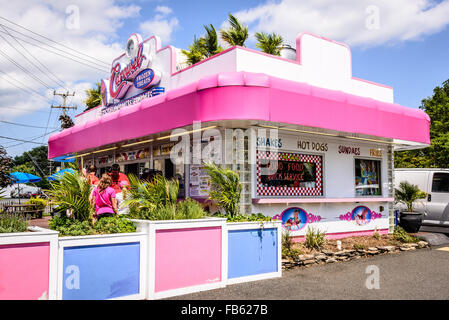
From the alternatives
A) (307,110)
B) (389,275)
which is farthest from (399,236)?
(307,110)

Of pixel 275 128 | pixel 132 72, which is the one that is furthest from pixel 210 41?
pixel 275 128

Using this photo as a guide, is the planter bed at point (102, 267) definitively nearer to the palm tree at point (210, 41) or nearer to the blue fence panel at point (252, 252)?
the blue fence panel at point (252, 252)

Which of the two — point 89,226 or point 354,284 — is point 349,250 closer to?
point 354,284

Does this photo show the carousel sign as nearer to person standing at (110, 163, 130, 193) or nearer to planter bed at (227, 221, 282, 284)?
person standing at (110, 163, 130, 193)

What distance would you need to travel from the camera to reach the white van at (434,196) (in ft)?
41.1

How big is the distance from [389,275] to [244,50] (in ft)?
17.6

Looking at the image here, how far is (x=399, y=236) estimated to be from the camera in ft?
34.9

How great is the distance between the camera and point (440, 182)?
42.0ft

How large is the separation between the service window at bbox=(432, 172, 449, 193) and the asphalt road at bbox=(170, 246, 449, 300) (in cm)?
479

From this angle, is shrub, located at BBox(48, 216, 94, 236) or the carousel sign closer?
shrub, located at BBox(48, 216, 94, 236)

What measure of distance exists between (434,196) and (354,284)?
7.76 meters

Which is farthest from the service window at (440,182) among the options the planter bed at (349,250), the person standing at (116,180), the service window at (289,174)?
the person standing at (116,180)

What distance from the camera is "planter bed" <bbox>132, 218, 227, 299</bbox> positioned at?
228 inches

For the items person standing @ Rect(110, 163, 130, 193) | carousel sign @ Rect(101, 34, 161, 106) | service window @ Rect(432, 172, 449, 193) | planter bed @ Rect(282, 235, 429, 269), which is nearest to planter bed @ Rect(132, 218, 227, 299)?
planter bed @ Rect(282, 235, 429, 269)
